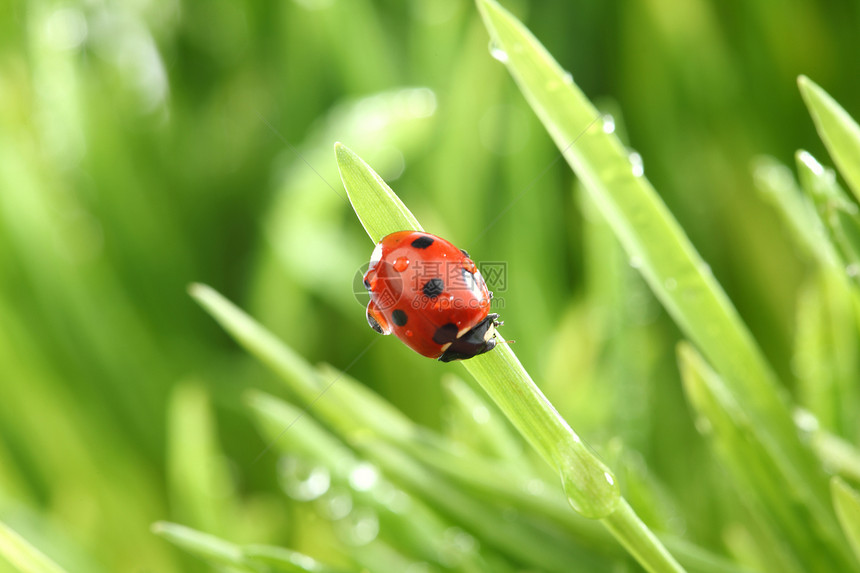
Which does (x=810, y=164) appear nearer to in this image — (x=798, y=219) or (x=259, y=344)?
(x=798, y=219)

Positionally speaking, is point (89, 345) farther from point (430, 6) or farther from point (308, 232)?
point (430, 6)

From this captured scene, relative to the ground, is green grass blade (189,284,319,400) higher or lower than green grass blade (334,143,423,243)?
lower

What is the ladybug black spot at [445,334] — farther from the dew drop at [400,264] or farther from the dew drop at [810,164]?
the dew drop at [810,164]

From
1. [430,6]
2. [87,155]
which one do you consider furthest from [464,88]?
[87,155]

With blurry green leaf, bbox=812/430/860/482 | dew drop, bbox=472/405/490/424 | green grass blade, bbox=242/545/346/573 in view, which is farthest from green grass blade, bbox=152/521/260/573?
blurry green leaf, bbox=812/430/860/482

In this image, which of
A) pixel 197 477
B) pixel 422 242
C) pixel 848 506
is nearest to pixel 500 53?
pixel 422 242

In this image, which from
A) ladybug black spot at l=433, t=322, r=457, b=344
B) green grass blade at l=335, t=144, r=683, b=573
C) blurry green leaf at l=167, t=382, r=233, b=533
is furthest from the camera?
blurry green leaf at l=167, t=382, r=233, b=533

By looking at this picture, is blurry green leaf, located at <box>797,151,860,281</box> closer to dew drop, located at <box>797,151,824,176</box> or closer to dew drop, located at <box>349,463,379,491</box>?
dew drop, located at <box>797,151,824,176</box>
